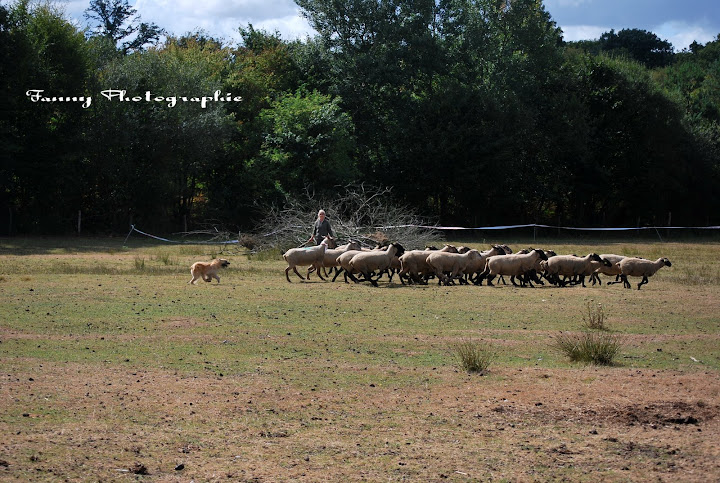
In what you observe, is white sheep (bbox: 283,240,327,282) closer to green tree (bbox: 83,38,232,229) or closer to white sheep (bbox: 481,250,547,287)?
white sheep (bbox: 481,250,547,287)

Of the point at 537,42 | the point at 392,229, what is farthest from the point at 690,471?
the point at 537,42

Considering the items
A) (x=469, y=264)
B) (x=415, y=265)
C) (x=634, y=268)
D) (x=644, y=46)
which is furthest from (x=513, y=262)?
(x=644, y=46)

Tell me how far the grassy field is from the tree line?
20336mm

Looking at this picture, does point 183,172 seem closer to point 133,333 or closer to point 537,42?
point 537,42

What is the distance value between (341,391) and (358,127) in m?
39.6

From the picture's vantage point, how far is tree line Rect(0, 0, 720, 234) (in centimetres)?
3884

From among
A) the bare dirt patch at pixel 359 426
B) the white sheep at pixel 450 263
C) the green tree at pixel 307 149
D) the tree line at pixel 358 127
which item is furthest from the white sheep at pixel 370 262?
the green tree at pixel 307 149

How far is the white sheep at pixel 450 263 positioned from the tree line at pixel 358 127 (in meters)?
14.7

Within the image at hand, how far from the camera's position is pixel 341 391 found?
934cm

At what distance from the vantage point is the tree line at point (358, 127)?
127 feet

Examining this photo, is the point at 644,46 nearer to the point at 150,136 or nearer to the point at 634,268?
the point at 150,136

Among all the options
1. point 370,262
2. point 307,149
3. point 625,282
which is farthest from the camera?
point 307,149

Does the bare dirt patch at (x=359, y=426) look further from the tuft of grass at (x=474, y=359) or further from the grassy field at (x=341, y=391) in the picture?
the tuft of grass at (x=474, y=359)

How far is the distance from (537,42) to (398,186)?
1263 centimetres
